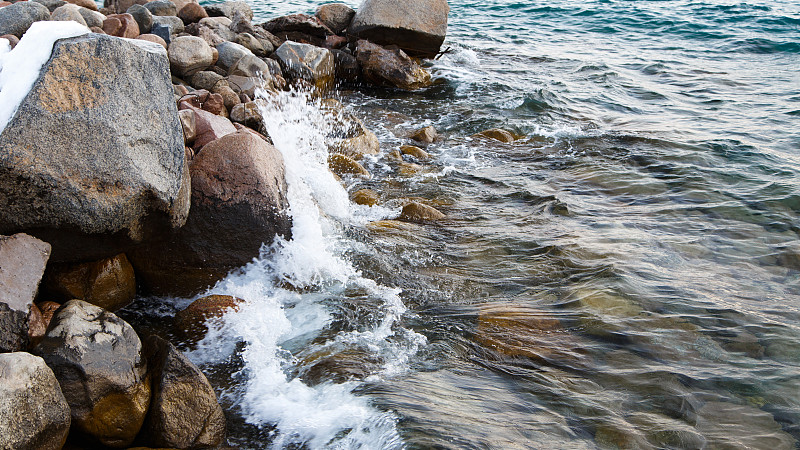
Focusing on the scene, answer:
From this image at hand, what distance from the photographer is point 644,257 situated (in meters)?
5.34

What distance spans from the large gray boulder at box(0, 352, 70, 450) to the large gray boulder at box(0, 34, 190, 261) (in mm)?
1046

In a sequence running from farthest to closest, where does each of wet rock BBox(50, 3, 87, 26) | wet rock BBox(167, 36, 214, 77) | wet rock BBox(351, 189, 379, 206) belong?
wet rock BBox(167, 36, 214, 77), wet rock BBox(50, 3, 87, 26), wet rock BBox(351, 189, 379, 206)

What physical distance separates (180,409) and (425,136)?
238 inches

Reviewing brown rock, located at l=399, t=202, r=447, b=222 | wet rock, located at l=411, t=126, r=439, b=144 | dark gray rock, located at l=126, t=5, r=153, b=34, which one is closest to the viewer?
brown rock, located at l=399, t=202, r=447, b=222

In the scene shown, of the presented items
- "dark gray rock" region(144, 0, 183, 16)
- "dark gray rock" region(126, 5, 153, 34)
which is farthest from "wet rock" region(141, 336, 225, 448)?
"dark gray rock" region(144, 0, 183, 16)

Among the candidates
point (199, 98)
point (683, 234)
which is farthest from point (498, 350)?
point (199, 98)

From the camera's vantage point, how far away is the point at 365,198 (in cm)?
643

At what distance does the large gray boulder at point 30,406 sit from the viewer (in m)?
2.68

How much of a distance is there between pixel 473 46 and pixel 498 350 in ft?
40.1

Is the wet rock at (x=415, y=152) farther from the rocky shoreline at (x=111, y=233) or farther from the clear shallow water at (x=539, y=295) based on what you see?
the rocky shoreline at (x=111, y=233)

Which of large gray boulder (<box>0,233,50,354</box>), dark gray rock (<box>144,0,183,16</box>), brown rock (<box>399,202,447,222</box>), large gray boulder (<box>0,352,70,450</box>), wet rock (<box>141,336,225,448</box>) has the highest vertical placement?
dark gray rock (<box>144,0,183,16</box>)

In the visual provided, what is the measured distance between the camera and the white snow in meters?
3.54

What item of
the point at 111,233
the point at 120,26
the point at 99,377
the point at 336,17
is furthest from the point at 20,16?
the point at 99,377

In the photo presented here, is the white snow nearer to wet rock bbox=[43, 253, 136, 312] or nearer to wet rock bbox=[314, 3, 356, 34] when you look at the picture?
wet rock bbox=[43, 253, 136, 312]
